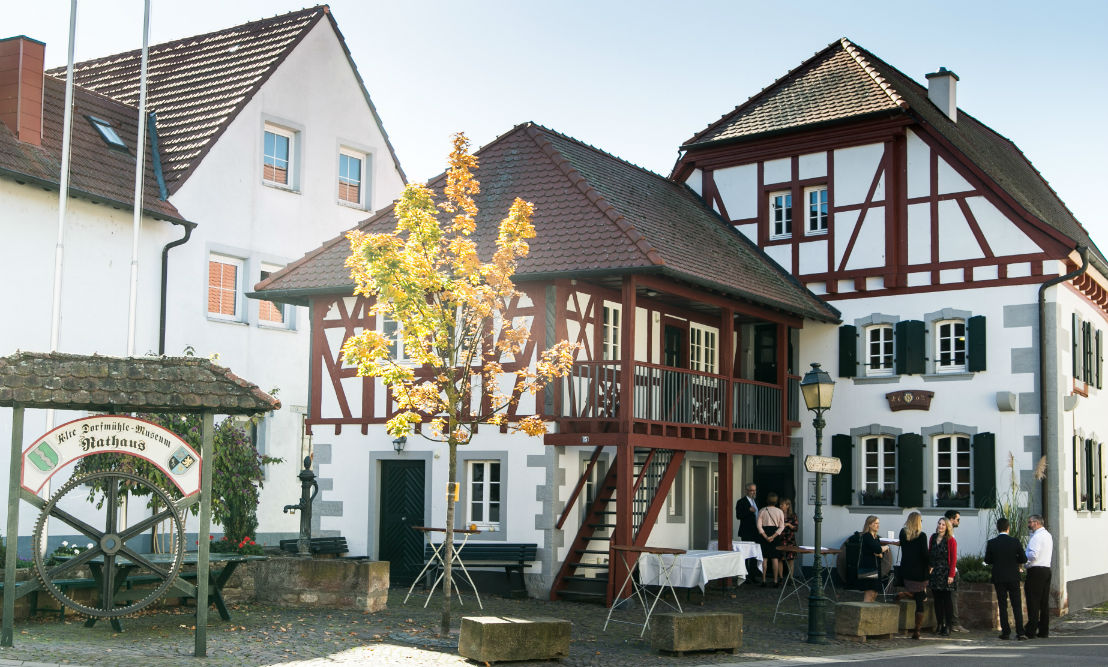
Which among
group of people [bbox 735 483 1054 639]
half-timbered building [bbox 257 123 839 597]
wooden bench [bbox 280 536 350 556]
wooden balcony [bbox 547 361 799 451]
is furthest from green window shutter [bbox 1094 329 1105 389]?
wooden bench [bbox 280 536 350 556]

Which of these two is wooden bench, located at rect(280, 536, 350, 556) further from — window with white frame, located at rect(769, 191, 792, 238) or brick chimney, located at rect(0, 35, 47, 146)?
window with white frame, located at rect(769, 191, 792, 238)

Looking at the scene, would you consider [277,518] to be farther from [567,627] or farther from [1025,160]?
[1025,160]

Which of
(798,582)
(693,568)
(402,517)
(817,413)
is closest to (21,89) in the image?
(402,517)

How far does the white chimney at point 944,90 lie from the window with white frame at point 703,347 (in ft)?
23.1

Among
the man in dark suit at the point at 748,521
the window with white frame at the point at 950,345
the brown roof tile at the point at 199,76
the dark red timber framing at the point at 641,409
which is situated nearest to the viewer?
the dark red timber framing at the point at 641,409

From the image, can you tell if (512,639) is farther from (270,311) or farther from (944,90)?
(944,90)

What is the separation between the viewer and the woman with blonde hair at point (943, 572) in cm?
1697

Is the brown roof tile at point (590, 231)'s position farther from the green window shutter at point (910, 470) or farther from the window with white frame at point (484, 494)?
the window with white frame at point (484, 494)

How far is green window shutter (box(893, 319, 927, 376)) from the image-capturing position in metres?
23.4

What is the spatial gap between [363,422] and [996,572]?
31.4 feet

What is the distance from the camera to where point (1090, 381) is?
80.8ft

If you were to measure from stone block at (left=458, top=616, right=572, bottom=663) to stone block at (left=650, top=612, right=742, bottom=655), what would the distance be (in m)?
1.32

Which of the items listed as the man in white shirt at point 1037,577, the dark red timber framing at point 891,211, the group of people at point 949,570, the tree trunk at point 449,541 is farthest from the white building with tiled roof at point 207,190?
the man in white shirt at point 1037,577

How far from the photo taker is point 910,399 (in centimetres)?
2322
